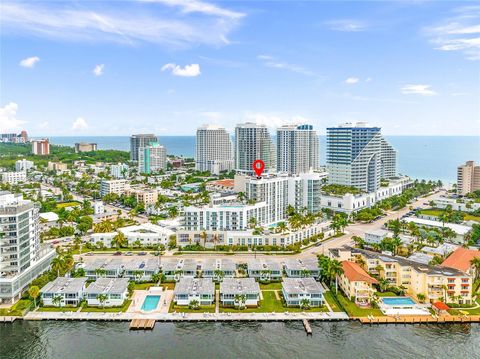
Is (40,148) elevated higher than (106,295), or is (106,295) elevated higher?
(40,148)

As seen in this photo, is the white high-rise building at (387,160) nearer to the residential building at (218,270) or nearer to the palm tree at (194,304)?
the residential building at (218,270)

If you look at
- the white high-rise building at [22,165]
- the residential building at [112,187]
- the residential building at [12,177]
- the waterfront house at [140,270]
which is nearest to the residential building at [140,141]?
the white high-rise building at [22,165]

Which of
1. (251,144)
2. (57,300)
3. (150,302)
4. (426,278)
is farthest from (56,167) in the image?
(426,278)

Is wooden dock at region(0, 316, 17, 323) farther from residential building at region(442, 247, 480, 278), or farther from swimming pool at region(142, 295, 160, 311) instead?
residential building at region(442, 247, 480, 278)

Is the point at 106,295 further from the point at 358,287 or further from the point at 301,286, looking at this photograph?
the point at 358,287

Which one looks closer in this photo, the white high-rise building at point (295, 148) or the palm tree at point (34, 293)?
the palm tree at point (34, 293)
